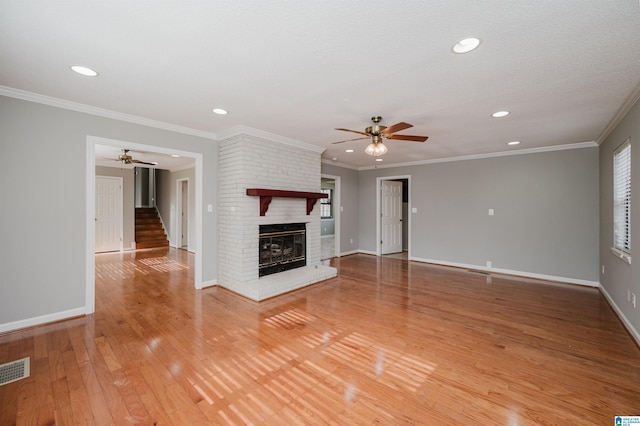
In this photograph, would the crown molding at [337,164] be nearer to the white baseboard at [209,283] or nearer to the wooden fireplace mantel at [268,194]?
the wooden fireplace mantel at [268,194]

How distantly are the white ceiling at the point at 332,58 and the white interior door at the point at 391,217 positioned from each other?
3884 millimetres

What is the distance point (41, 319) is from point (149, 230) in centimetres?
617

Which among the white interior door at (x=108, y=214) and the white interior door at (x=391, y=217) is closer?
the white interior door at (x=108, y=214)

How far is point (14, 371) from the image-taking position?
6.97ft

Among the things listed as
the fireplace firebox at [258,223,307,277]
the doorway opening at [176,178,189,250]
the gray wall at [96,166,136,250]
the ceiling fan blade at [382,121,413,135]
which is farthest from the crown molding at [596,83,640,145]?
the gray wall at [96,166,136,250]

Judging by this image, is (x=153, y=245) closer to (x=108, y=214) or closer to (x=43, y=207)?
(x=108, y=214)

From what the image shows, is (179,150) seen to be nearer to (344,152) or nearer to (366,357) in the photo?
(344,152)

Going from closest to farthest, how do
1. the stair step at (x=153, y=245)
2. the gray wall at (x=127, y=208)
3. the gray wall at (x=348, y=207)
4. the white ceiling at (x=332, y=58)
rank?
1. the white ceiling at (x=332, y=58)
2. the gray wall at (x=348, y=207)
3. the gray wall at (x=127, y=208)
4. the stair step at (x=153, y=245)

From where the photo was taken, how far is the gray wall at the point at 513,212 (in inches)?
182

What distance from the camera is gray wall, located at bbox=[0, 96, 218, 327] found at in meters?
2.74

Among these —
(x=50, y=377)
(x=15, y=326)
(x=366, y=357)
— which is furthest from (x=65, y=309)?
(x=366, y=357)

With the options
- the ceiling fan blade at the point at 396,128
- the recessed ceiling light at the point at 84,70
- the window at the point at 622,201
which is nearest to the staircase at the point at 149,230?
the recessed ceiling light at the point at 84,70

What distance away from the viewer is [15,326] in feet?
9.11

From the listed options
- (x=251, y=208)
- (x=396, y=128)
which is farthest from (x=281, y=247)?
(x=396, y=128)
